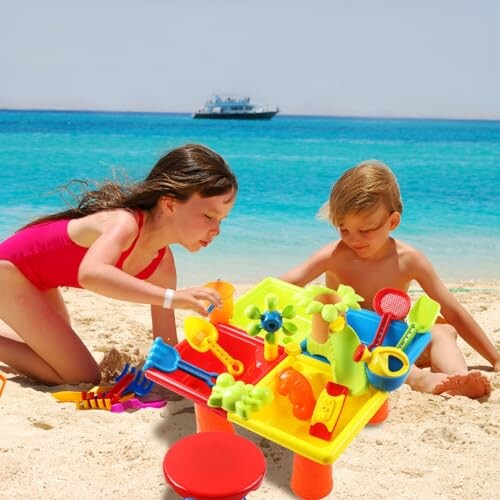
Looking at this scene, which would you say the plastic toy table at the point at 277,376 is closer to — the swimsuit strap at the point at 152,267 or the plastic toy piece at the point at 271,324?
the plastic toy piece at the point at 271,324

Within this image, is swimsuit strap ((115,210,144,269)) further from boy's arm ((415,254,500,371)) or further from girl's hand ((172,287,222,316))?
boy's arm ((415,254,500,371))

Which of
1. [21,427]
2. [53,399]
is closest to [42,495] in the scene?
[21,427]

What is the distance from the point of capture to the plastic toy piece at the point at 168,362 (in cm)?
137

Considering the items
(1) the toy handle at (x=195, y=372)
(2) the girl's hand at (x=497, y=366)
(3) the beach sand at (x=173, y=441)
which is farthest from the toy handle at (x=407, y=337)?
(2) the girl's hand at (x=497, y=366)

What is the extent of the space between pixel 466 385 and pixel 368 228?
0.56 metres

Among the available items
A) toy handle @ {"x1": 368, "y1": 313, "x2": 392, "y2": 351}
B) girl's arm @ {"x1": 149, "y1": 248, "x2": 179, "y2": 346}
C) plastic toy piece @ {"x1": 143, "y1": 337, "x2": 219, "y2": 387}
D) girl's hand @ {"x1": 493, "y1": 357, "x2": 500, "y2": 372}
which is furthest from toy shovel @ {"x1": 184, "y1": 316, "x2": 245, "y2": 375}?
girl's hand @ {"x1": 493, "y1": 357, "x2": 500, "y2": 372}

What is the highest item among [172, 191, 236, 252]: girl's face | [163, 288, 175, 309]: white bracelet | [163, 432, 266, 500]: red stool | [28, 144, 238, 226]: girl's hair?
[28, 144, 238, 226]: girl's hair

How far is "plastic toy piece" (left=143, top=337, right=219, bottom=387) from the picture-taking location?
137 centimetres

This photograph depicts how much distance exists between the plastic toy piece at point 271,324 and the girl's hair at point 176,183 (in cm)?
43

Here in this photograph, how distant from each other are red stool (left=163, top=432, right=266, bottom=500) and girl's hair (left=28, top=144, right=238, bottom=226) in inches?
33.1

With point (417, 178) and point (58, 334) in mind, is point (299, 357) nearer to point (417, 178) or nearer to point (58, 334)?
point (58, 334)

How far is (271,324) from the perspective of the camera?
A: 55.9 inches

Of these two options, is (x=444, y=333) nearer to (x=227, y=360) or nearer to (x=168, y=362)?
(x=227, y=360)

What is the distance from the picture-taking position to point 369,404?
4.06ft
